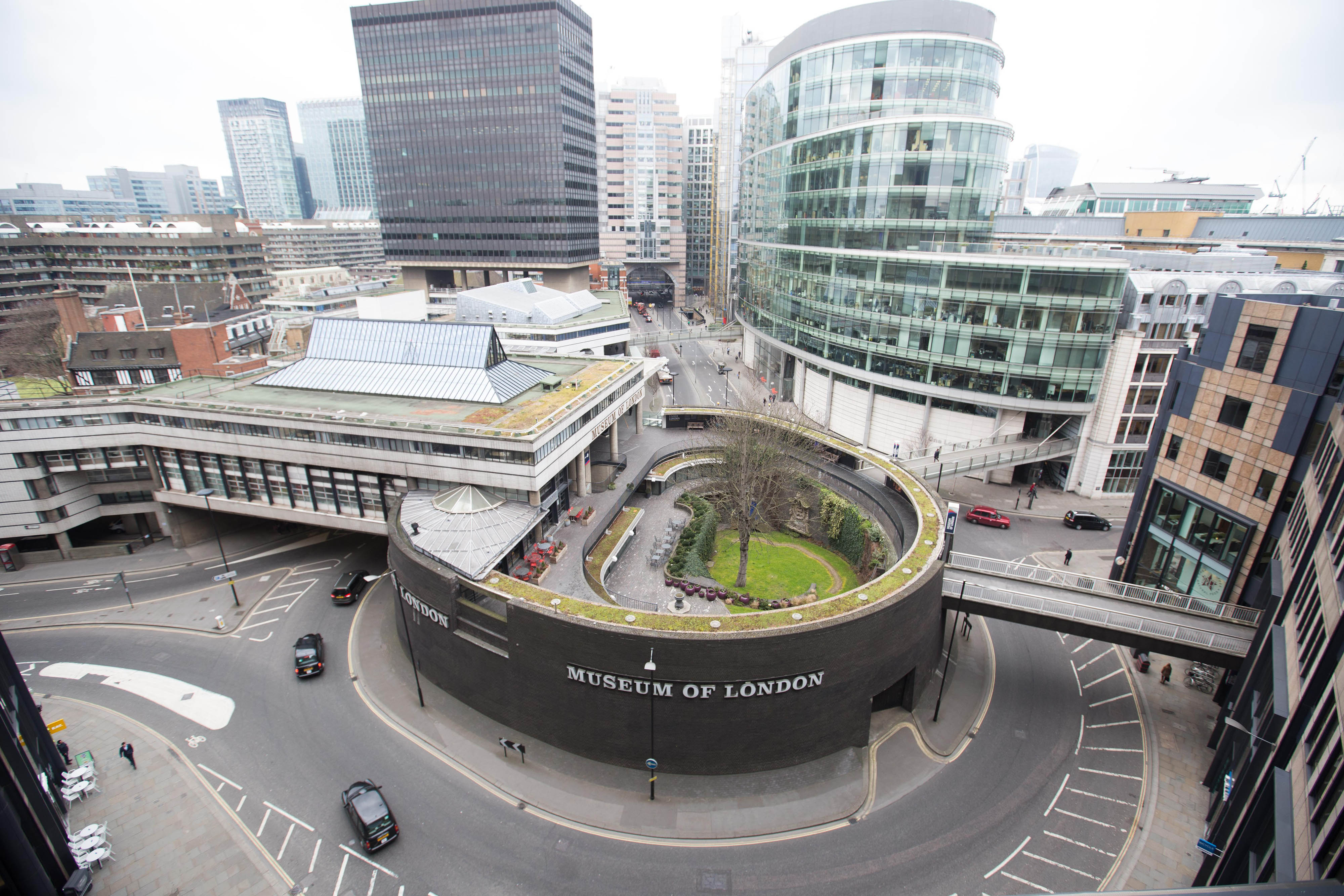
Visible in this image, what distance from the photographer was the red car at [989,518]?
49.4 meters

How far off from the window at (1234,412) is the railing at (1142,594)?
9172mm

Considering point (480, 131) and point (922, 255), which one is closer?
point (922, 255)

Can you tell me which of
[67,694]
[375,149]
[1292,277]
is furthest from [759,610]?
[375,149]

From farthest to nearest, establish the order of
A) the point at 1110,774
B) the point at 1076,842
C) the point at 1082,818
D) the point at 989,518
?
1. the point at 989,518
2. the point at 1110,774
3. the point at 1082,818
4. the point at 1076,842

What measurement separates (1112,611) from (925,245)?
37.7 m

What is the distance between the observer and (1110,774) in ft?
90.5

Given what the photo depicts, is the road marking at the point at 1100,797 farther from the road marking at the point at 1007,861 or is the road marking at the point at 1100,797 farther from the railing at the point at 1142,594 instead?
the railing at the point at 1142,594

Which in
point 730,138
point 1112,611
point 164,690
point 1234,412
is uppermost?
point 730,138

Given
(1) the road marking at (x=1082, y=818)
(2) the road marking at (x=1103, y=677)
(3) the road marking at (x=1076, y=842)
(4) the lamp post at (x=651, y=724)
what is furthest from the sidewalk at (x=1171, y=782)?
(4) the lamp post at (x=651, y=724)

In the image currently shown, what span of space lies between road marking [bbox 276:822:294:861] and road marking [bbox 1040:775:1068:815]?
31229mm

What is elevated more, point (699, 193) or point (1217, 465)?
point (699, 193)

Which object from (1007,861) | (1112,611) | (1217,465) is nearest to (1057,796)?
(1007,861)

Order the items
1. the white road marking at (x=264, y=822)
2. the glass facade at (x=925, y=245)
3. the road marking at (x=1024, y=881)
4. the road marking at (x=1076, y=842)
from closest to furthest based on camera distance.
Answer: the road marking at (x=1024, y=881)
the road marking at (x=1076, y=842)
the white road marking at (x=264, y=822)
the glass facade at (x=925, y=245)

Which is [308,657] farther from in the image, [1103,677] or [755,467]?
[1103,677]
